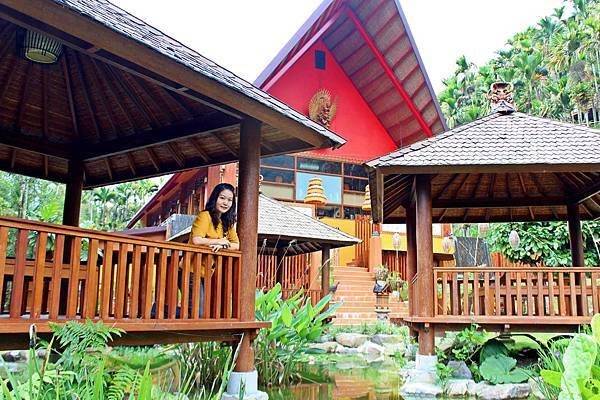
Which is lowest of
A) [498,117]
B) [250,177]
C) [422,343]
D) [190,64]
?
[422,343]

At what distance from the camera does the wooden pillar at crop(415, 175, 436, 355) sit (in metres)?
7.63

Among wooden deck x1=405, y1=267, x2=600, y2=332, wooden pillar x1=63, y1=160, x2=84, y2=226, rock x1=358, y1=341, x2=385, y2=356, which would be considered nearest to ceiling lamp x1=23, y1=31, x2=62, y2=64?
wooden pillar x1=63, y1=160, x2=84, y2=226

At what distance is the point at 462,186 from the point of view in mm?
10008

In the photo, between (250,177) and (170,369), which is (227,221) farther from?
(170,369)

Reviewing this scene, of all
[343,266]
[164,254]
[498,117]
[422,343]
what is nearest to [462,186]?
[498,117]

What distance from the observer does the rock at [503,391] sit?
23.3 ft

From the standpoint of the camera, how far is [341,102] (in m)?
19.2

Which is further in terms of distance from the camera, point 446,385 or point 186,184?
point 186,184

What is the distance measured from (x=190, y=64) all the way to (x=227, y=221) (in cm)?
171

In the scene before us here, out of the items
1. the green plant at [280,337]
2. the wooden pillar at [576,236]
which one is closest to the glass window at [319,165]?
the wooden pillar at [576,236]

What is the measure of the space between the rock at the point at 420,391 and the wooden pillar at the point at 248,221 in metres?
2.34

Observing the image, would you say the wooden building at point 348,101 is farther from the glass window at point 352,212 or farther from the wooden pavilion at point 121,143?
the wooden pavilion at point 121,143

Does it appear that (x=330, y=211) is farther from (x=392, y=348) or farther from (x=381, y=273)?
(x=392, y=348)

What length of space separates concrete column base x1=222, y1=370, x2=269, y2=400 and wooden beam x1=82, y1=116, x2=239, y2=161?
101 inches
